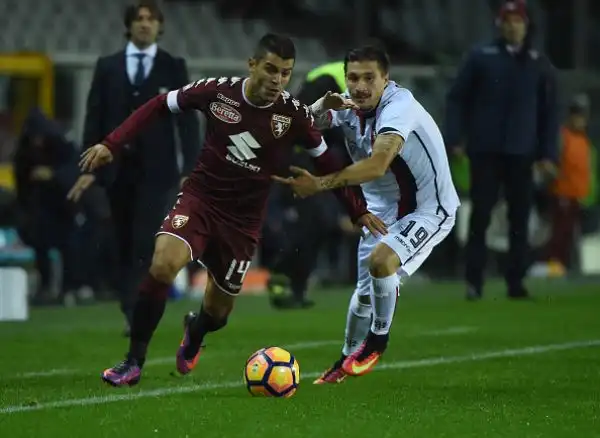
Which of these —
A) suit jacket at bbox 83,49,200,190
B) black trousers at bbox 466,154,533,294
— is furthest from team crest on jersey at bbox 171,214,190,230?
black trousers at bbox 466,154,533,294

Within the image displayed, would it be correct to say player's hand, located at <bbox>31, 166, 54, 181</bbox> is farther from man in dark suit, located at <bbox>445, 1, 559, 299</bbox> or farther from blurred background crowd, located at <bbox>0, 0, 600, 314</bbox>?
man in dark suit, located at <bbox>445, 1, 559, 299</bbox>

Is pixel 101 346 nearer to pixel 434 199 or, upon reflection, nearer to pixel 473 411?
pixel 434 199

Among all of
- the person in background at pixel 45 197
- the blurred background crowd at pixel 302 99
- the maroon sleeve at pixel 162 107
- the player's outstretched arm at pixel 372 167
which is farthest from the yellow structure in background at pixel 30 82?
the player's outstretched arm at pixel 372 167

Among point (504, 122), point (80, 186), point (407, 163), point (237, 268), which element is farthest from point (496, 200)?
point (237, 268)

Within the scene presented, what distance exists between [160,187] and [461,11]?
13310 millimetres

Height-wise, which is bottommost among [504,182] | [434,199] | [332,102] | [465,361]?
[504,182]

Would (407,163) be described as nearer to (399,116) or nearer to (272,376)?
(399,116)

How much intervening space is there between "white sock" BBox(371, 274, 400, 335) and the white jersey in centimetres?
42

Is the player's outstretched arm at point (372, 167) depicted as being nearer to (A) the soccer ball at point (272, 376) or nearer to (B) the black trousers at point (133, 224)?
(A) the soccer ball at point (272, 376)

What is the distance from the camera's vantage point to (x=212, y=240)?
8312 millimetres

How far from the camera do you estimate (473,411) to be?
7219 millimetres

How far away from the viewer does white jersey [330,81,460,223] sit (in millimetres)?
8312

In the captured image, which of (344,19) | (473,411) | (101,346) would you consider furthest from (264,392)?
(344,19)

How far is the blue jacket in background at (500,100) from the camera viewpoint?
45.1 feet
